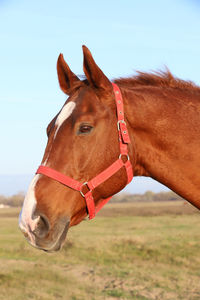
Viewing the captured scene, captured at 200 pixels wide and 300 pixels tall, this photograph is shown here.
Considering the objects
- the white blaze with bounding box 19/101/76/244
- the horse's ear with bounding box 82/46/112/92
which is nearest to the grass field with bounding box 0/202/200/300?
the white blaze with bounding box 19/101/76/244

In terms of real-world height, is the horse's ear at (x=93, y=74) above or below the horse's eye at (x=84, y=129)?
above

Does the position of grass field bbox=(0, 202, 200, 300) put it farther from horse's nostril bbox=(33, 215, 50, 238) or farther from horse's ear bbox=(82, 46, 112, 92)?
horse's ear bbox=(82, 46, 112, 92)

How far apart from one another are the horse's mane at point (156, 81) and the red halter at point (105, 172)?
409 millimetres

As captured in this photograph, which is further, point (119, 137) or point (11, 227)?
point (11, 227)

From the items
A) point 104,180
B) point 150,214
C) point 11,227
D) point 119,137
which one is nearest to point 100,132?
point 119,137

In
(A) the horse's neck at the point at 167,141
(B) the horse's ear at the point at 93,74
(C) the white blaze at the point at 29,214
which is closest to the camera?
(C) the white blaze at the point at 29,214

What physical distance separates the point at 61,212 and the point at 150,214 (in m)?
37.6

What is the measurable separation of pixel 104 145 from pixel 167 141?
2.23 ft

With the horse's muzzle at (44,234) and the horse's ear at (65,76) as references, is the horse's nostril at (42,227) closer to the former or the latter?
the horse's muzzle at (44,234)

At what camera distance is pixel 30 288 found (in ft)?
42.6

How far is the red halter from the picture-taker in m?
3.41

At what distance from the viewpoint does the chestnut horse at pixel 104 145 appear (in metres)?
3.34

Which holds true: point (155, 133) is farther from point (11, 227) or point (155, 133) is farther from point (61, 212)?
point (11, 227)

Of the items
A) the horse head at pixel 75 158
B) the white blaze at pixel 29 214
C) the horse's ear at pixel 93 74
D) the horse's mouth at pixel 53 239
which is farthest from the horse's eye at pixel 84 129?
the horse's mouth at pixel 53 239
